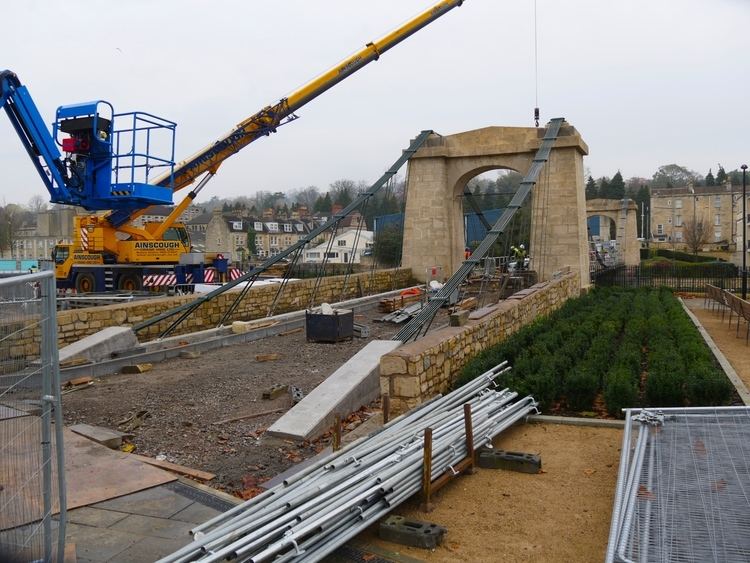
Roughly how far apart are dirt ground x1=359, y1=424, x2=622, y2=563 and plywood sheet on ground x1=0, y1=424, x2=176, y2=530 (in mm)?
2025

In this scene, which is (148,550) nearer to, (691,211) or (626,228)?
(626,228)

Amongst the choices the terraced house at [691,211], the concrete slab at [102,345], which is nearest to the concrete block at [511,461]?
the concrete slab at [102,345]

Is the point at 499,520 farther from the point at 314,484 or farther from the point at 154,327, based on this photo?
the point at 154,327

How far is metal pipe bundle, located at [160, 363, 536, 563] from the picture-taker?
3447 mm

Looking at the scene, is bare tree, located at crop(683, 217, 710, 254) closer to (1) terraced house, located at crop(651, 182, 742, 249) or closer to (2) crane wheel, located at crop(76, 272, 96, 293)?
(1) terraced house, located at crop(651, 182, 742, 249)

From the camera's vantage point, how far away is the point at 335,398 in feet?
23.8

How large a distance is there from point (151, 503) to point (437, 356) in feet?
12.2

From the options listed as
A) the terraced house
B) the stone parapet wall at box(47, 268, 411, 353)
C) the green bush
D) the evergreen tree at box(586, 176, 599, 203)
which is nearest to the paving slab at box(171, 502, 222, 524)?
the green bush

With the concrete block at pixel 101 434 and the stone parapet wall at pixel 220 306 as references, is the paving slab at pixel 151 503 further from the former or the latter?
the stone parapet wall at pixel 220 306

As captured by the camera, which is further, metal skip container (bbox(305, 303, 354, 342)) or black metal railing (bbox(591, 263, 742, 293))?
black metal railing (bbox(591, 263, 742, 293))

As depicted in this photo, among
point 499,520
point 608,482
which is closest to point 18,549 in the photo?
point 499,520

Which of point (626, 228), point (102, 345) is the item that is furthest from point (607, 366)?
point (626, 228)

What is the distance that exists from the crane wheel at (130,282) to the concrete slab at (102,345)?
7.43 metres

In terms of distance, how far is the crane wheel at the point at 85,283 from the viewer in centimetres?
1777
